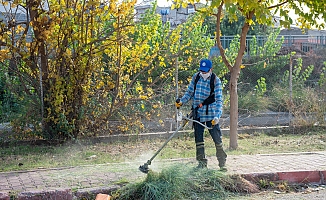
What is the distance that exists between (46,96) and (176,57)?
3.06 m

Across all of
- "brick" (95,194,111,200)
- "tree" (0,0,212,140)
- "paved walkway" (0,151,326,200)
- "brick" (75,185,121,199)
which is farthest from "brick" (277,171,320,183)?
"tree" (0,0,212,140)

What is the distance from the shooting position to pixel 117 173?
718cm

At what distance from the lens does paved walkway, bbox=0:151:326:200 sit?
254 inches

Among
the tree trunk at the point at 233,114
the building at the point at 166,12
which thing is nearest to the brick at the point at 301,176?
the tree trunk at the point at 233,114

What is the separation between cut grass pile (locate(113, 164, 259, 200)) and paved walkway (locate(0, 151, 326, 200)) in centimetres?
41

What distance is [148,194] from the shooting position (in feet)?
19.7

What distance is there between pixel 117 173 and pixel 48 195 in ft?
4.49

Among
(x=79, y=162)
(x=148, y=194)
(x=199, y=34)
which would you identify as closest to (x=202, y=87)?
(x=148, y=194)

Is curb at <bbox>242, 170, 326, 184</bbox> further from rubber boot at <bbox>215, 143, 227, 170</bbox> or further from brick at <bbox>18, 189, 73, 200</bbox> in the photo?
brick at <bbox>18, 189, 73, 200</bbox>

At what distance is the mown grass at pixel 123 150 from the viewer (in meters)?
8.30

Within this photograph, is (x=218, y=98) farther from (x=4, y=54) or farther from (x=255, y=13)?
(x=4, y=54)

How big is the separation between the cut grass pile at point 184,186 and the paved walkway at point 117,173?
0.41m

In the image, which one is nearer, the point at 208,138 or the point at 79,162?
the point at 79,162

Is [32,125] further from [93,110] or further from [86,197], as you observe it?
[86,197]
